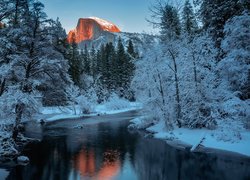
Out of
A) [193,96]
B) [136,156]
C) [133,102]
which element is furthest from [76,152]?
[133,102]

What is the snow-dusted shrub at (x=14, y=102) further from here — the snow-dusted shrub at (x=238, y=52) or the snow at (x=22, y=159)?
the snow-dusted shrub at (x=238, y=52)

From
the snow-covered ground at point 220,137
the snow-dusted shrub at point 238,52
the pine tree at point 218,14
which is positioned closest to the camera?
the snow-dusted shrub at point 238,52

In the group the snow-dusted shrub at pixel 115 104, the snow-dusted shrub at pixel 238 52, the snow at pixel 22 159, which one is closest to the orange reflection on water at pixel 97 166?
the snow at pixel 22 159

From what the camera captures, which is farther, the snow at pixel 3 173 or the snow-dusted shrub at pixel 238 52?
the snow-dusted shrub at pixel 238 52

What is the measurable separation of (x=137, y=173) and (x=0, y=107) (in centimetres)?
1027

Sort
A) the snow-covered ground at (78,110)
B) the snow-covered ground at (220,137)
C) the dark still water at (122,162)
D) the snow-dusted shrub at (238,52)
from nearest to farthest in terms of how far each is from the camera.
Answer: the dark still water at (122,162) < the snow-dusted shrub at (238,52) < the snow-covered ground at (220,137) < the snow-covered ground at (78,110)

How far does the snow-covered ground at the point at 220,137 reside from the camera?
1797cm

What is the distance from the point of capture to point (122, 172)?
15.7 meters

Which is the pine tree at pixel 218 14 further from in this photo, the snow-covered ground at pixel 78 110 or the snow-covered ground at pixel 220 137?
the snow-covered ground at pixel 78 110

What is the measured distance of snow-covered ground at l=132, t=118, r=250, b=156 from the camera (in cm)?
1797

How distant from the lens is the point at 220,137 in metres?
19.4

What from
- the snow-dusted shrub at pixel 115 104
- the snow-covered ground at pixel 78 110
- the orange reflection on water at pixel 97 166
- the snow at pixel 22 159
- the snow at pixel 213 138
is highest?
the snow-dusted shrub at pixel 115 104

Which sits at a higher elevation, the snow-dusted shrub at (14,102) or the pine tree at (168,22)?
the pine tree at (168,22)

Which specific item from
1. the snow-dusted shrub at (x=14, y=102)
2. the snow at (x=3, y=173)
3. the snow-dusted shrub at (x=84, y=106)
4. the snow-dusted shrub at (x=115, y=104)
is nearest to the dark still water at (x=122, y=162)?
the snow at (x=3, y=173)
